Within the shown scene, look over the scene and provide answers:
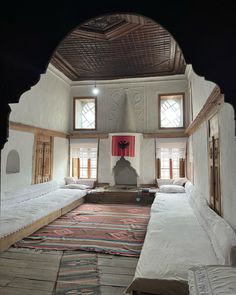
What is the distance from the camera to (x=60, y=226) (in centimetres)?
520

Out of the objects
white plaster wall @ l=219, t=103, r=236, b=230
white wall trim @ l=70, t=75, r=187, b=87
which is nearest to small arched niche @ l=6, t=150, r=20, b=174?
white wall trim @ l=70, t=75, r=187, b=87

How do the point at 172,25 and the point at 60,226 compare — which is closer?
the point at 172,25

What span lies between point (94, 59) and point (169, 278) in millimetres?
6226

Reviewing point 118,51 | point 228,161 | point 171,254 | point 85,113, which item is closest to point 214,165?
point 228,161

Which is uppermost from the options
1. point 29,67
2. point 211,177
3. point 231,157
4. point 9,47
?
point 9,47

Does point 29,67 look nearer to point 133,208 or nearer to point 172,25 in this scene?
point 172,25

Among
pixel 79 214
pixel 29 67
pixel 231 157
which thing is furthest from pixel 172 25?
pixel 79 214

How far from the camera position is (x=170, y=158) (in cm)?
828

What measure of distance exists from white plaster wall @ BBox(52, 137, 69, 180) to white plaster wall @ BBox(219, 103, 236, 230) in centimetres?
586

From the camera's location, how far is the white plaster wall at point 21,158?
5371mm

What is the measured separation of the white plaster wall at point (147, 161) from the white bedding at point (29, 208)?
8.02 feet

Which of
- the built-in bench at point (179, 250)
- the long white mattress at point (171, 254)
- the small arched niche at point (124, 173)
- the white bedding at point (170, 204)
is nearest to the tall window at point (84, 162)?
the small arched niche at point (124, 173)

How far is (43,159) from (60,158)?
3.92 ft

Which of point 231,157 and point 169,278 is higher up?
point 231,157
